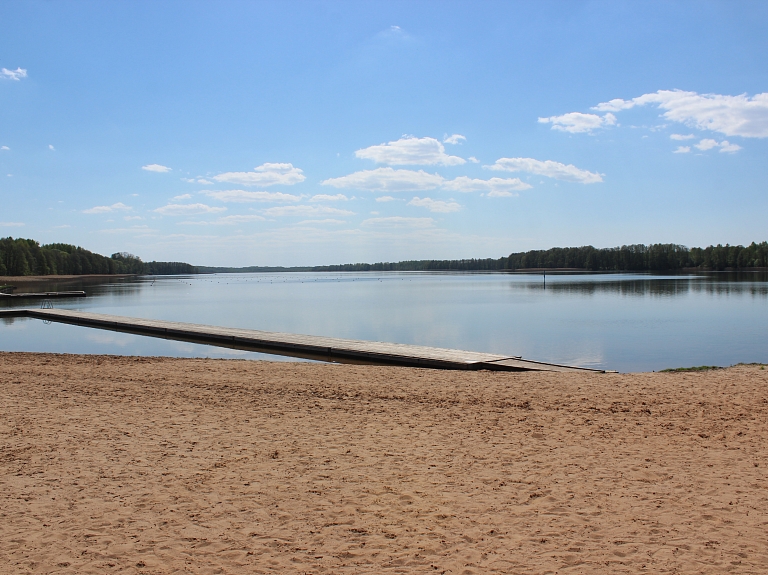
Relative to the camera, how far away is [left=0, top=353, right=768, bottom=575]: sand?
323 centimetres

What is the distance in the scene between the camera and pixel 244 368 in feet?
34.2

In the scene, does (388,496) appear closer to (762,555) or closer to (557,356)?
(762,555)

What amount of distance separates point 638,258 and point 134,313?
107539 millimetres

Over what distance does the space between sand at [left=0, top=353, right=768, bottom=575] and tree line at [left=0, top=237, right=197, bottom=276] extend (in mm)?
82291

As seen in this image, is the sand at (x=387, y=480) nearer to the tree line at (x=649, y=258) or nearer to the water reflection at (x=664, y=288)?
the water reflection at (x=664, y=288)

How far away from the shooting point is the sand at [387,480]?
10.6ft

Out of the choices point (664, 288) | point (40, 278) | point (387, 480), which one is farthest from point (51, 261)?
point (387, 480)

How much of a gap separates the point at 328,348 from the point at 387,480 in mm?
9242

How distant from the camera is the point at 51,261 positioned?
8719 cm

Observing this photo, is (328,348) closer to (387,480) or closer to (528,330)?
(528,330)

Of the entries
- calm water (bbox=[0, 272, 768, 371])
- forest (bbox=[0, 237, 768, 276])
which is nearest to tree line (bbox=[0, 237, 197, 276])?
forest (bbox=[0, 237, 768, 276])

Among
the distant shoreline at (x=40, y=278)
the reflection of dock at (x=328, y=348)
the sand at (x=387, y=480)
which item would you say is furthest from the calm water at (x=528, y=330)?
the distant shoreline at (x=40, y=278)

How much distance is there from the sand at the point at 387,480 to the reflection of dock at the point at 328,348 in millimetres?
2735

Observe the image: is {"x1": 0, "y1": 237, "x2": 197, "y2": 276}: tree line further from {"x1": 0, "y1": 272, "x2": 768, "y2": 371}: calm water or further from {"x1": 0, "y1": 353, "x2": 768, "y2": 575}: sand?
{"x1": 0, "y1": 353, "x2": 768, "y2": 575}: sand
